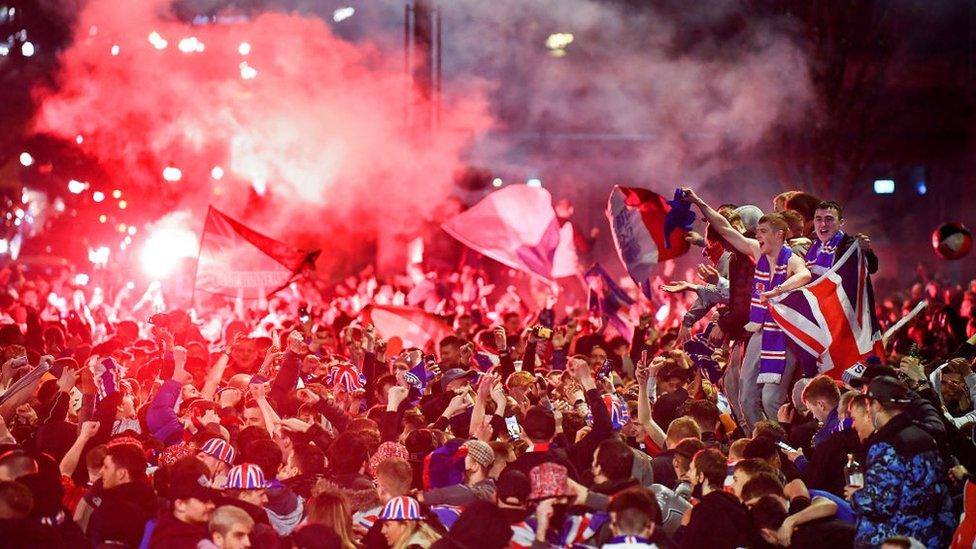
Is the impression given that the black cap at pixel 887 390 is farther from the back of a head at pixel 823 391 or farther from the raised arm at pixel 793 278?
the raised arm at pixel 793 278

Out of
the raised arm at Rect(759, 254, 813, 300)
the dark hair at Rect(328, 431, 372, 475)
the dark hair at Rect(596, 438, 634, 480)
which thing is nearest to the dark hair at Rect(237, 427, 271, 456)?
the dark hair at Rect(328, 431, 372, 475)

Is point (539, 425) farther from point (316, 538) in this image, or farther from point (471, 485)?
point (316, 538)

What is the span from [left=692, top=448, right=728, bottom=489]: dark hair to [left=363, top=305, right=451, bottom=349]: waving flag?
662cm

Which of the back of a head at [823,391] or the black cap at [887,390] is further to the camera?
the back of a head at [823,391]

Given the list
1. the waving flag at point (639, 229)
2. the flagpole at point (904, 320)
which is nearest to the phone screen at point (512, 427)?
the flagpole at point (904, 320)

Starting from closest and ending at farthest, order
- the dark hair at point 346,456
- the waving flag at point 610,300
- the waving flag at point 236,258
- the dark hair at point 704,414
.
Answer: the dark hair at point 346,456 → the dark hair at point 704,414 → the waving flag at point 236,258 → the waving flag at point 610,300

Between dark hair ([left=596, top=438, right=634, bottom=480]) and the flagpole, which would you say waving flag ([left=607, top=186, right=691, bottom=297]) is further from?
dark hair ([left=596, top=438, right=634, bottom=480])

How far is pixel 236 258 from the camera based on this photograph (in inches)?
496

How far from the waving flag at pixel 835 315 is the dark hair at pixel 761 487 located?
2442mm

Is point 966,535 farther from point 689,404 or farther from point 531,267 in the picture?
point 531,267

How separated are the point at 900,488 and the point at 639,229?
586cm

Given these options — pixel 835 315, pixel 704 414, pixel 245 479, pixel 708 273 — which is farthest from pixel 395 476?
pixel 708 273

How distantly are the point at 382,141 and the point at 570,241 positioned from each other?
910 cm

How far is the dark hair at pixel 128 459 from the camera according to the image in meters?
5.30
